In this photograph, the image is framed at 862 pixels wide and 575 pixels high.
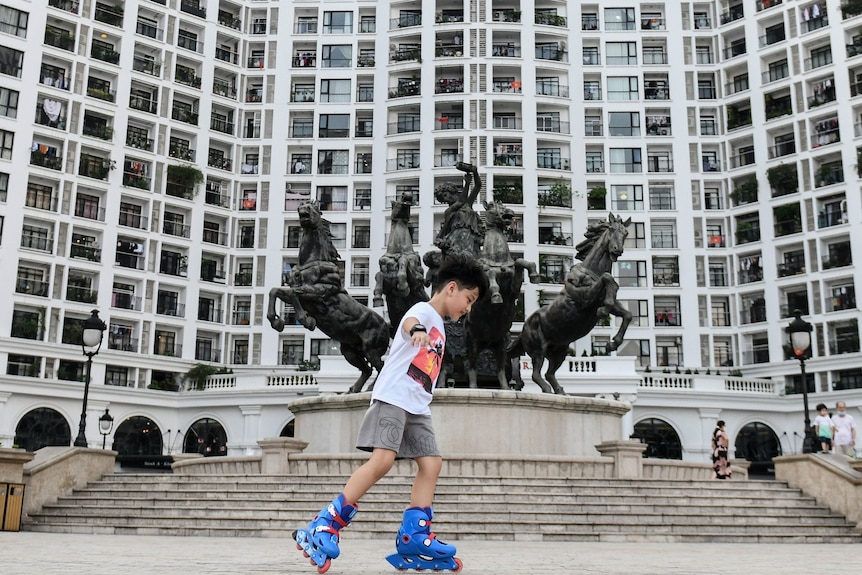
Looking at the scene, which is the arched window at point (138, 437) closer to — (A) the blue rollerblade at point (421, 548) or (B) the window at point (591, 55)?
(B) the window at point (591, 55)

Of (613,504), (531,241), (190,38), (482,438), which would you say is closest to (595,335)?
(531,241)

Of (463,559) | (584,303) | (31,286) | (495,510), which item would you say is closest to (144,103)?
(31,286)

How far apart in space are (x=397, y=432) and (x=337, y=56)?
66469 millimetres

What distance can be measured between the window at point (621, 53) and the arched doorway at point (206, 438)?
38942 millimetres

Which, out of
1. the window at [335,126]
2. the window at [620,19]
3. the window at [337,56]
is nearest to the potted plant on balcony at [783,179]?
the window at [620,19]

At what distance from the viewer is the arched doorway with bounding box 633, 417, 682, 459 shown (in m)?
54.3

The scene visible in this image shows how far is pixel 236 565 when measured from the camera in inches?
299

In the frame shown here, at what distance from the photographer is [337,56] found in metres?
70.3

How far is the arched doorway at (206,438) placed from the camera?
56.5 m

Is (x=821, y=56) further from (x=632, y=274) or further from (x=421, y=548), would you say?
(x=421, y=548)

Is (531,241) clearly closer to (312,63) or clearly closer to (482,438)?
(312,63)

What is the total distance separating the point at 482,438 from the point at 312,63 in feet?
183

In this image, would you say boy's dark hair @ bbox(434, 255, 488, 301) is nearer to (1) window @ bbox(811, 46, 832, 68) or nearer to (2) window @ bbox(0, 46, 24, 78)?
(2) window @ bbox(0, 46, 24, 78)

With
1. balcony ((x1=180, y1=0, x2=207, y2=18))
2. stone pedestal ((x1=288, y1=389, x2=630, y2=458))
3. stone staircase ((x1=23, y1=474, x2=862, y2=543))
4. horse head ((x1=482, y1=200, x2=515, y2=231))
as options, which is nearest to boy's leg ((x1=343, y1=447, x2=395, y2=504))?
stone staircase ((x1=23, y1=474, x2=862, y2=543))
